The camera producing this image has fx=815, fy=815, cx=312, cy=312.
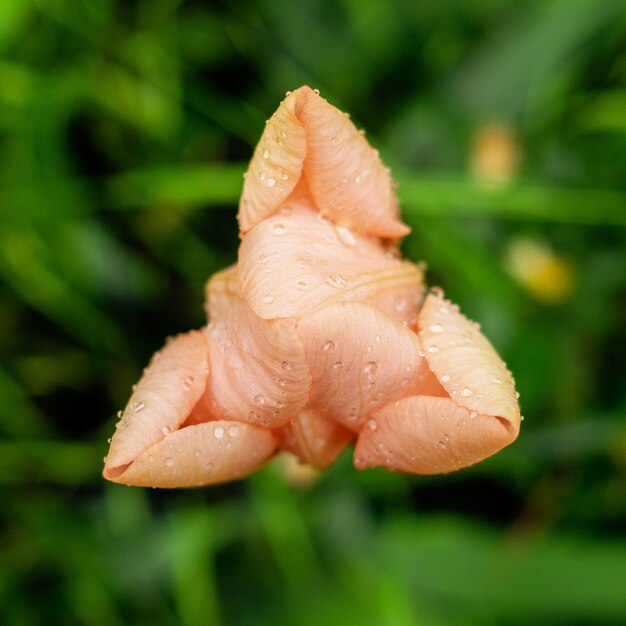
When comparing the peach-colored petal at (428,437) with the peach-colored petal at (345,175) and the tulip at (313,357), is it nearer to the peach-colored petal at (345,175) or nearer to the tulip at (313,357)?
the tulip at (313,357)

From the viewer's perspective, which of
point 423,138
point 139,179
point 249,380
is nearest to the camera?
point 249,380

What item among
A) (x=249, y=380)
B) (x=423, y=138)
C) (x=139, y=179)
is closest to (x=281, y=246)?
(x=249, y=380)

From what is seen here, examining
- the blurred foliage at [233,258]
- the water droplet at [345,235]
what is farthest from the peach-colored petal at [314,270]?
the blurred foliage at [233,258]

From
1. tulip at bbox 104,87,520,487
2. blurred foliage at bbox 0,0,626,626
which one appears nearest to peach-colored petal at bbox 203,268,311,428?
tulip at bbox 104,87,520,487

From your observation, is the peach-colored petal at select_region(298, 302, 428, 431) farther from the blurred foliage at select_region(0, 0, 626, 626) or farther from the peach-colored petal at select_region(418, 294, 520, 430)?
the blurred foliage at select_region(0, 0, 626, 626)

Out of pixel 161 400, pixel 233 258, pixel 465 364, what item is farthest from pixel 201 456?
pixel 233 258

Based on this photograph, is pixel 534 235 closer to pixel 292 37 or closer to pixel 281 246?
pixel 292 37

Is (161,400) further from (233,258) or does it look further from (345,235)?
(233,258)
